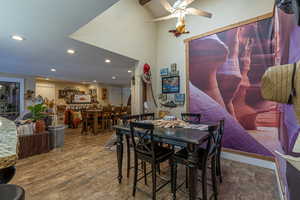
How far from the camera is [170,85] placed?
388 centimetres

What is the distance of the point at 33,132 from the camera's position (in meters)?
3.21

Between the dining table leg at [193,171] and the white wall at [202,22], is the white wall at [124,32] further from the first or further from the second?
the dining table leg at [193,171]

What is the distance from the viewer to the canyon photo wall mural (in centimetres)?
253

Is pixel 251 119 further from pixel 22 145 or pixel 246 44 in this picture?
pixel 22 145

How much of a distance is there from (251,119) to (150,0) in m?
3.73

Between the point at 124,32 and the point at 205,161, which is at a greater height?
the point at 124,32

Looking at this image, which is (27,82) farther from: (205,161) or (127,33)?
(205,161)

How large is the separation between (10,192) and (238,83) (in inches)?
137

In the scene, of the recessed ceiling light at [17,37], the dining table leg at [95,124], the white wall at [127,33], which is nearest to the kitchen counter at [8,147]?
the white wall at [127,33]

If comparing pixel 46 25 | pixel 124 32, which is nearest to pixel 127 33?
pixel 124 32

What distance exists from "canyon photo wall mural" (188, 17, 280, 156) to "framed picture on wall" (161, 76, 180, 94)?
1.42ft

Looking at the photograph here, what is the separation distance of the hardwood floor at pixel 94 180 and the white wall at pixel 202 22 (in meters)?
1.96

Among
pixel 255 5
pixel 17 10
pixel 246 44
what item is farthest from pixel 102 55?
pixel 255 5

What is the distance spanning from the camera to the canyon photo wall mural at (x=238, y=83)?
2.53m
